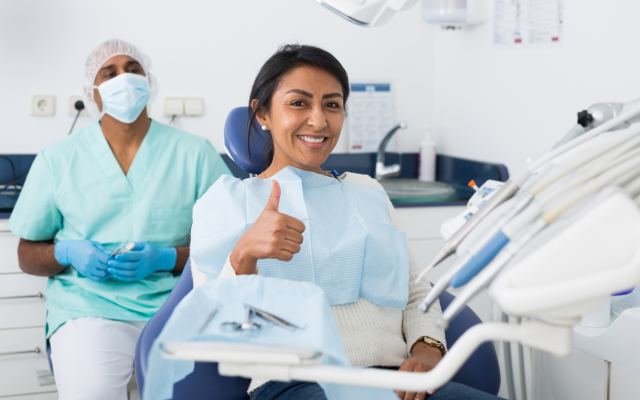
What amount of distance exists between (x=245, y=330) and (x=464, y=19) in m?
1.95

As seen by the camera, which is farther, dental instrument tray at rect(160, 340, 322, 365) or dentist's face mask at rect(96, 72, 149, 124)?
dentist's face mask at rect(96, 72, 149, 124)

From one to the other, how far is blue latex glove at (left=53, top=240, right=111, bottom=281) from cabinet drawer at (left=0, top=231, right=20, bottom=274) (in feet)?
1.07

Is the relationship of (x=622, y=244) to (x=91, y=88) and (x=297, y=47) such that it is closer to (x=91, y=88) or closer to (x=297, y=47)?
(x=297, y=47)

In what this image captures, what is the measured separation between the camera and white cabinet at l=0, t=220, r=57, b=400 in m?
2.22

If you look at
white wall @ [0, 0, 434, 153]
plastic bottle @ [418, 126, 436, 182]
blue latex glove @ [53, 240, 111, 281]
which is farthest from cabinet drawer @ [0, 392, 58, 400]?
plastic bottle @ [418, 126, 436, 182]

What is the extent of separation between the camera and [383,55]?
290cm

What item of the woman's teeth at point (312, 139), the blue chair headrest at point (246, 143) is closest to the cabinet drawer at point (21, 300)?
the blue chair headrest at point (246, 143)

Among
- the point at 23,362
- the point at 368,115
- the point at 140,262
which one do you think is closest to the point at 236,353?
the point at 140,262

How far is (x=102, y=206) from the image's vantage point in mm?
2016

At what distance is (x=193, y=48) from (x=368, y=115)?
0.72m

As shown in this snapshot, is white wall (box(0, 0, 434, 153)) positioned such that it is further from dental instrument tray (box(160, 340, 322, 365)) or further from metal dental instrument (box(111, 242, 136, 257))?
dental instrument tray (box(160, 340, 322, 365))

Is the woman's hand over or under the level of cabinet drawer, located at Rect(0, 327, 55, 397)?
over

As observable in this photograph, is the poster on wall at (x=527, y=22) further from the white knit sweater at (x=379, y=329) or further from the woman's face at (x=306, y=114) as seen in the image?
the white knit sweater at (x=379, y=329)

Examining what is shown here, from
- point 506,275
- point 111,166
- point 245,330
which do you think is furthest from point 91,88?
point 506,275
